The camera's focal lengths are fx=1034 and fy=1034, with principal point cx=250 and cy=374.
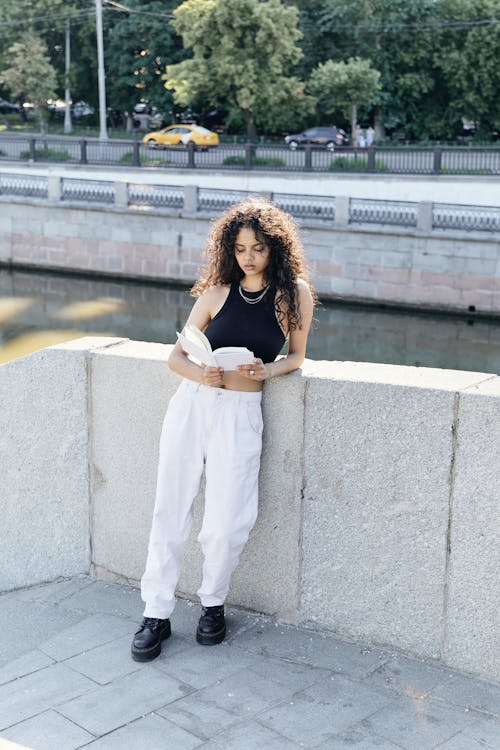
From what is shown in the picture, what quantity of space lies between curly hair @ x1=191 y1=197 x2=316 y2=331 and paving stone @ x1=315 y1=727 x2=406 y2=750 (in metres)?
1.32

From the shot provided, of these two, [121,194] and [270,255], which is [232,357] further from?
[121,194]

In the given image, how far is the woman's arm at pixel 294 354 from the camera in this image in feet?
11.0

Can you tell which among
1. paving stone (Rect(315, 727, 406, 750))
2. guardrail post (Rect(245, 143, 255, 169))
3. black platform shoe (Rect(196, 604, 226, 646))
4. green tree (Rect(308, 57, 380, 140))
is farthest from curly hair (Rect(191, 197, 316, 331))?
green tree (Rect(308, 57, 380, 140))

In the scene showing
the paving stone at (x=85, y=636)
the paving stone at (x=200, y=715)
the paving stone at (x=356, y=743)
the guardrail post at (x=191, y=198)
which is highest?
the guardrail post at (x=191, y=198)

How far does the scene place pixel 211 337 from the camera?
345cm

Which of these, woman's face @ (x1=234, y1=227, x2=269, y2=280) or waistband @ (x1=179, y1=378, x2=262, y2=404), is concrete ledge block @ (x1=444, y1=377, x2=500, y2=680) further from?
woman's face @ (x1=234, y1=227, x2=269, y2=280)

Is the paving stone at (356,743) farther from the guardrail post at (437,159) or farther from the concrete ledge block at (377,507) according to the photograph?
the guardrail post at (437,159)

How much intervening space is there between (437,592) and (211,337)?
43.5 inches

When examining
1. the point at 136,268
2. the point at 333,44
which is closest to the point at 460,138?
the point at 333,44

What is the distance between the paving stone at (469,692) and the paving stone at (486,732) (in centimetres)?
6

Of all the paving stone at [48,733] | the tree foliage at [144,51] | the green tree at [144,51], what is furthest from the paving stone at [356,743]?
the tree foliage at [144,51]

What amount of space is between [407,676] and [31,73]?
40045 millimetres

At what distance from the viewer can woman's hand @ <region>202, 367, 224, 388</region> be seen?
11.0 feet

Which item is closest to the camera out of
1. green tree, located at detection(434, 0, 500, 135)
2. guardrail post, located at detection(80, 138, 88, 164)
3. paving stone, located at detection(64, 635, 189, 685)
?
paving stone, located at detection(64, 635, 189, 685)
